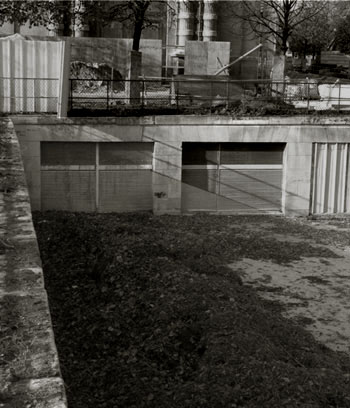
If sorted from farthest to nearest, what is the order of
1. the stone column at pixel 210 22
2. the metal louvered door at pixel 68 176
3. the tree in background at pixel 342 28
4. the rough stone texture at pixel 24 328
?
the tree in background at pixel 342 28 < the stone column at pixel 210 22 < the metal louvered door at pixel 68 176 < the rough stone texture at pixel 24 328

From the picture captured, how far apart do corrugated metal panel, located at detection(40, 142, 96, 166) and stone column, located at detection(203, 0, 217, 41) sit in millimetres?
19538

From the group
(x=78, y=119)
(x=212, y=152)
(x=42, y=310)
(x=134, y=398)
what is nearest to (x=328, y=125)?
(x=212, y=152)

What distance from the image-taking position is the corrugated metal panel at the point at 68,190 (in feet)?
90.9

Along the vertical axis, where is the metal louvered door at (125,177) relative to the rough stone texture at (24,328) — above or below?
below

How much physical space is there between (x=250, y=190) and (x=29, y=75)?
9483 mm

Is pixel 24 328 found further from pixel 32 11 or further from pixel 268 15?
pixel 268 15

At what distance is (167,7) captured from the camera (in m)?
45.4

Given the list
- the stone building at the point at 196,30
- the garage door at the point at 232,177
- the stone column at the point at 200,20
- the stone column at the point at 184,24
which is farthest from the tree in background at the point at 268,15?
the garage door at the point at 232,177

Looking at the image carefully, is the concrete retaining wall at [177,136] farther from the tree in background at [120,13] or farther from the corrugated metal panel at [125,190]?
the tree in background at [120,13]

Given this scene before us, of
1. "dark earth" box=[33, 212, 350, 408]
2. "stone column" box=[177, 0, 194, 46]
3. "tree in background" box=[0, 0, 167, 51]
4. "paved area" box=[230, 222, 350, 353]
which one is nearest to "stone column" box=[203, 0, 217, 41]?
"stone column" box=[177, 0, 194, 46]

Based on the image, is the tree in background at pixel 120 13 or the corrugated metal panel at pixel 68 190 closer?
the corrugated metal panel at pixel 68 190

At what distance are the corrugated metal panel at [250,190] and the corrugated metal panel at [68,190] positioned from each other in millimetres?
5085

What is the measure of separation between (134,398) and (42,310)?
5.66 meters

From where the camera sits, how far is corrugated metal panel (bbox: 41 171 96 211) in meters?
27.7
